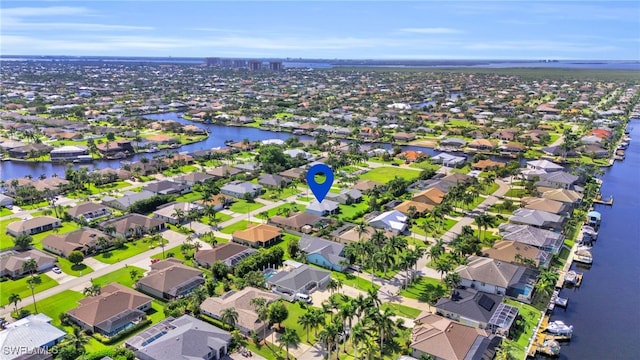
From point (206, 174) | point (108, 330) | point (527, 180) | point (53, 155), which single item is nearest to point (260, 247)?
point (108, 330)

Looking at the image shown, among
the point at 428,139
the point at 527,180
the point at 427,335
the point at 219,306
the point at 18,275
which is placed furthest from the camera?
the point at 428,139

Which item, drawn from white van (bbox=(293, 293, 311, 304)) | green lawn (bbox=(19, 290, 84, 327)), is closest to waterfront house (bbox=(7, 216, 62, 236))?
green lawn (bbox=(19, 290, 84, 327))

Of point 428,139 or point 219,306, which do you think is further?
point 428,139

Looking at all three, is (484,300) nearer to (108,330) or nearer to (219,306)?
(219,306)

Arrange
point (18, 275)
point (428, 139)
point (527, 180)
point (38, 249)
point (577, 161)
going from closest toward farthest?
point (18, 275) → point (38, 249) → point (527, 180) → point (577, 161) → point (428, 139)

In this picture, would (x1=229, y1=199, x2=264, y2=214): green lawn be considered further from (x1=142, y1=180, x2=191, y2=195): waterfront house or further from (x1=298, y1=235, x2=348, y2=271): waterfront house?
(x1=298, y1=235, x2=348, y2=271): waterfront house

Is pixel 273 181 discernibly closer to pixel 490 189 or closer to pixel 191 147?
pixel 490 189

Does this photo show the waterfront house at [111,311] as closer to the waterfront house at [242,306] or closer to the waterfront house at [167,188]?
the waterfront house at [242,306]
